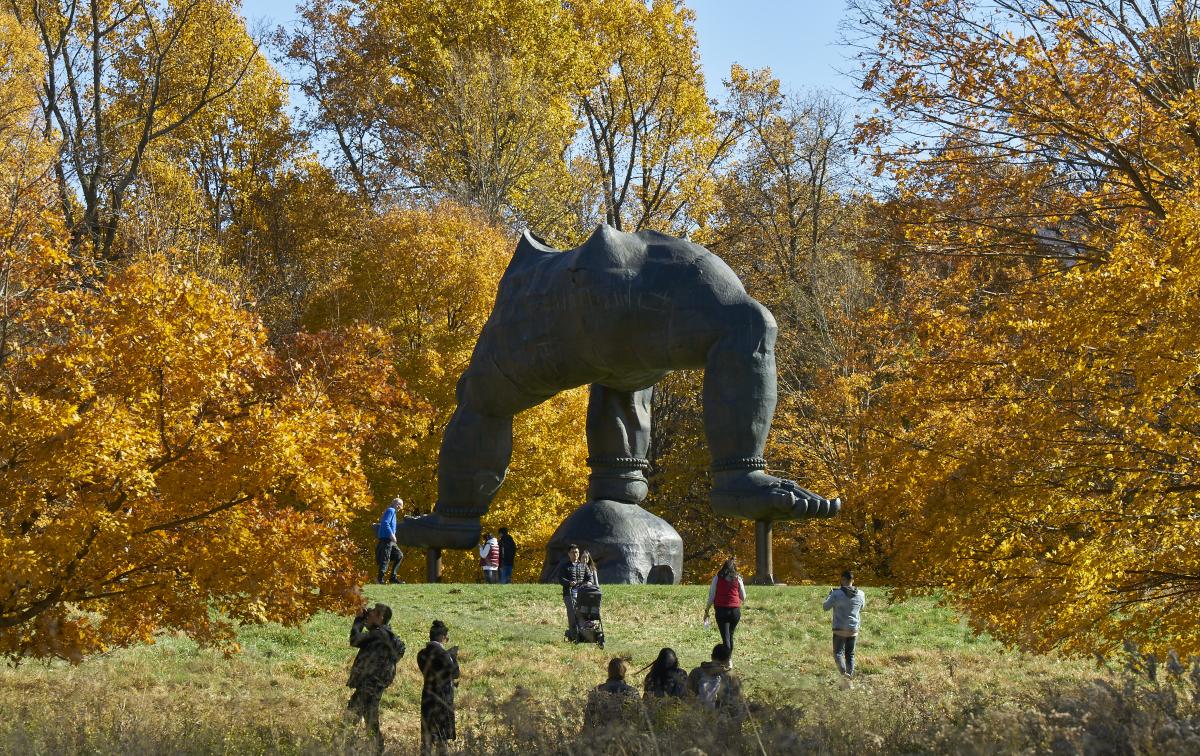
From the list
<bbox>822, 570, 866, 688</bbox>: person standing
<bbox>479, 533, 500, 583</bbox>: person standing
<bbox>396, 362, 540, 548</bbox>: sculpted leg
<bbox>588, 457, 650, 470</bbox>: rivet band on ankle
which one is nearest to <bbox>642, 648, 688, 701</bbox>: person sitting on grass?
<bbox>822, 570, 866, 688</bbox>: person standing

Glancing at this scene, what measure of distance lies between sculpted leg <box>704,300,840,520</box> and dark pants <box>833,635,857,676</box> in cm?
171

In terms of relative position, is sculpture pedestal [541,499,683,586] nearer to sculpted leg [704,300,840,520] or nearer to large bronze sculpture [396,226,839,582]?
large bronze sculpture [396,226,839,582]

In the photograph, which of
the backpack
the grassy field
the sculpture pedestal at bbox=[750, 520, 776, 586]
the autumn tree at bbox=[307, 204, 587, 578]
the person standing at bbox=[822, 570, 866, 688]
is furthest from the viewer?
the autumn tree at bbox=[307, 204, 587, 578]

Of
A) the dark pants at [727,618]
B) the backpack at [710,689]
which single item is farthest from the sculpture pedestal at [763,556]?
the backpack at [710,689]

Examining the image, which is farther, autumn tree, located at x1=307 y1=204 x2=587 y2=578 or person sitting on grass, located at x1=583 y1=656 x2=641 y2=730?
autumn tree, located at x1=307 y1=204 x2=587 y2=578

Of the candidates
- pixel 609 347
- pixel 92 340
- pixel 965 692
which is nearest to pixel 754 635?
pixel 609 347

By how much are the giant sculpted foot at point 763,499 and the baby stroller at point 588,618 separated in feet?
5.94

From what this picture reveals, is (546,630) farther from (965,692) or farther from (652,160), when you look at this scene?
(652,160)

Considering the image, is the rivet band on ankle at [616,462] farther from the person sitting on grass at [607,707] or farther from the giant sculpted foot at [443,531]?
the person sitting on grass at [607,707]

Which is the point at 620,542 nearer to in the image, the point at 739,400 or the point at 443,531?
the point at 443,531

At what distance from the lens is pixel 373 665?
31.4 ft

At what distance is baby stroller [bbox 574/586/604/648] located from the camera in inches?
582

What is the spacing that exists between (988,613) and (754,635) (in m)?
6.27

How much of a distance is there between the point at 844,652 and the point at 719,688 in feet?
15.4
